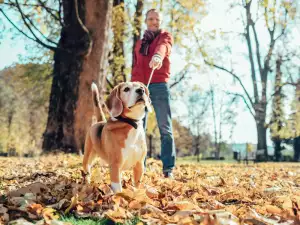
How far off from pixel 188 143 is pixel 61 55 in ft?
165

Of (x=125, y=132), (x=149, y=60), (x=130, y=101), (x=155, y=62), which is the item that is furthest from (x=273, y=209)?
(x=149, y=60)

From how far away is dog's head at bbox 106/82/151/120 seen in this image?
3.76 m

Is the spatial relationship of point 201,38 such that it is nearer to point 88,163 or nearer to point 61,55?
point 61,55

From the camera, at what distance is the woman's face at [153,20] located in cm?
574

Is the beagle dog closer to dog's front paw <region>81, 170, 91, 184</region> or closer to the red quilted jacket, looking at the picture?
dog's front paw <region>81, 170, 91, 184</region>

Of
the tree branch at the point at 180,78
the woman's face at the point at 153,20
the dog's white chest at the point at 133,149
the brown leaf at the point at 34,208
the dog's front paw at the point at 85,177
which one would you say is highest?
the tree branch at the point at 180,78

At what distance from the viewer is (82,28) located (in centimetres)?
1090

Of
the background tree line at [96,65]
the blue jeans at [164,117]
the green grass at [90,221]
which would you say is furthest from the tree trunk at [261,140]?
the green grass at [90,221]

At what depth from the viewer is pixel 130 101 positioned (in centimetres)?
377

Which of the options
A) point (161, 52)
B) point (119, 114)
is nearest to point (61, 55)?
point (161, 52)

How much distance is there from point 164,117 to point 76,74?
18.9ft

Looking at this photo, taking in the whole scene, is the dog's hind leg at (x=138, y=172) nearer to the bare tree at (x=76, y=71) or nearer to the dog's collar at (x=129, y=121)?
the dog's collar at (x=129, y=121)

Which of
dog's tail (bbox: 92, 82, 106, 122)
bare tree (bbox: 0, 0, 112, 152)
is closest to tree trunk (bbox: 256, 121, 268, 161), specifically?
bare tree (bbox: 0, 0, 112, 152)

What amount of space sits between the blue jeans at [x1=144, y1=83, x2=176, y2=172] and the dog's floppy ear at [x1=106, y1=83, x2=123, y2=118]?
1844 millimetres
